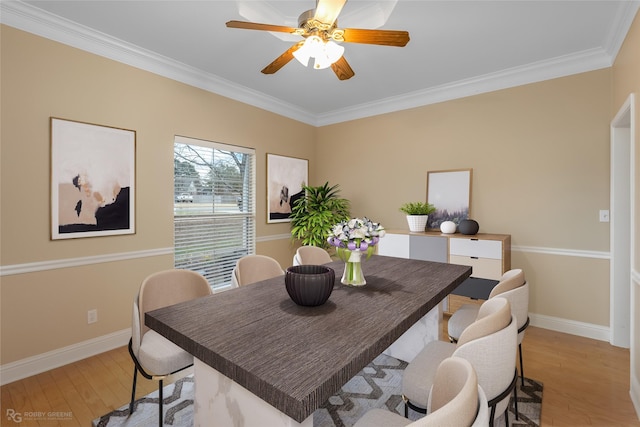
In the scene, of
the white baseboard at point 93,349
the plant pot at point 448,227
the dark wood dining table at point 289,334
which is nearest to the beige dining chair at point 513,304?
the dark wood dining table at point 289,334

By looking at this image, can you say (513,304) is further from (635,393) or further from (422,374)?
(635,393)

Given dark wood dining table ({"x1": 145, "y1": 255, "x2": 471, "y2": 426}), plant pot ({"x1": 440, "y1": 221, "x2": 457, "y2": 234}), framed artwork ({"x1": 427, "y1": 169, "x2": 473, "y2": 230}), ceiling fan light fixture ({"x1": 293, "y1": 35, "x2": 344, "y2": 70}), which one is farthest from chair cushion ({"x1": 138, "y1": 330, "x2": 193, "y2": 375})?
framed artwork ({"x1": 427, "y1": 169, "x2": 473, "y2": 230})

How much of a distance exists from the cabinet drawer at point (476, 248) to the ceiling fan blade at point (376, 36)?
228cm

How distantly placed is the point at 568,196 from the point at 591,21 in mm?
1615

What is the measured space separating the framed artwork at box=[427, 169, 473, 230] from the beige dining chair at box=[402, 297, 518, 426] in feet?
8.53

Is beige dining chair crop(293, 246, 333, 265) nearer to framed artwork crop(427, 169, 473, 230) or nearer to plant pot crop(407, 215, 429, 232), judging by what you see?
plant pot crop(407, 215, 429, 232)

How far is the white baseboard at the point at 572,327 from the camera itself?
9.93 feet

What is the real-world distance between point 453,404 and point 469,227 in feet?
10.2

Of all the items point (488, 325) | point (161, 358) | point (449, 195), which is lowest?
point (161, 358)

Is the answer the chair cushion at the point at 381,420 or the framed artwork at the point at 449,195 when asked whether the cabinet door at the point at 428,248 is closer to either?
the framed artwork at the point at 449,195

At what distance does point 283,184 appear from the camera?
4605mm

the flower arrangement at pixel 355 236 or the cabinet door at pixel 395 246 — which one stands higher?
the flower arrangement at pixel 355 236

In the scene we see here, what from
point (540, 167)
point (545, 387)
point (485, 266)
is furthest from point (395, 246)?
point (545, 387)

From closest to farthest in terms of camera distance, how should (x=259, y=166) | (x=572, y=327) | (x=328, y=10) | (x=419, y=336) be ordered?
(x=328, y=10), (x=419, y=336), (x=572, y=327), (x=259, y=166)
